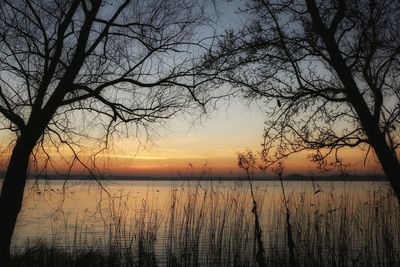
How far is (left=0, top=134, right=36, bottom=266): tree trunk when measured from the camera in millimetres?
5250

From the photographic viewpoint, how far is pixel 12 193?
5254 millimetres

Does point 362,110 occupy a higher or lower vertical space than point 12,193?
higher

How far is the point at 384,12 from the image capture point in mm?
5965

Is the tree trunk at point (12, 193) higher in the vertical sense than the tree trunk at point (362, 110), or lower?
lower

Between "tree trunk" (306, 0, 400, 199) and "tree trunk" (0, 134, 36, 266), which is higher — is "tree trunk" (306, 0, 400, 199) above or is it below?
above

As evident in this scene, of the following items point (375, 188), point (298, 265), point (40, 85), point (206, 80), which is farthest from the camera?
point (375, 188)

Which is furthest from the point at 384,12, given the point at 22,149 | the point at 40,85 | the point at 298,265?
the point at 22,149

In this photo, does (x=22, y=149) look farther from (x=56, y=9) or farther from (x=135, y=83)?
(x=56, y=9)

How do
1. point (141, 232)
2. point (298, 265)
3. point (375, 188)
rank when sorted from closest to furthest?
1. point (298, 265)
2. point (141, 232)
3. point (375, 188)

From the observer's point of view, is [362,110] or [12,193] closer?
[12,193]

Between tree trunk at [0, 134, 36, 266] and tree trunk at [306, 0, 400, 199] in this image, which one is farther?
tree trunk at [306, 0, 400, 199]

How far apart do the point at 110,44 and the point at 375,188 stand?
20.6 feet

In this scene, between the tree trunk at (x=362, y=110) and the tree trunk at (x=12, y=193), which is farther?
the tree trunk at (x=362, y=110)

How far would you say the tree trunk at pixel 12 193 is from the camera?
207 inches
